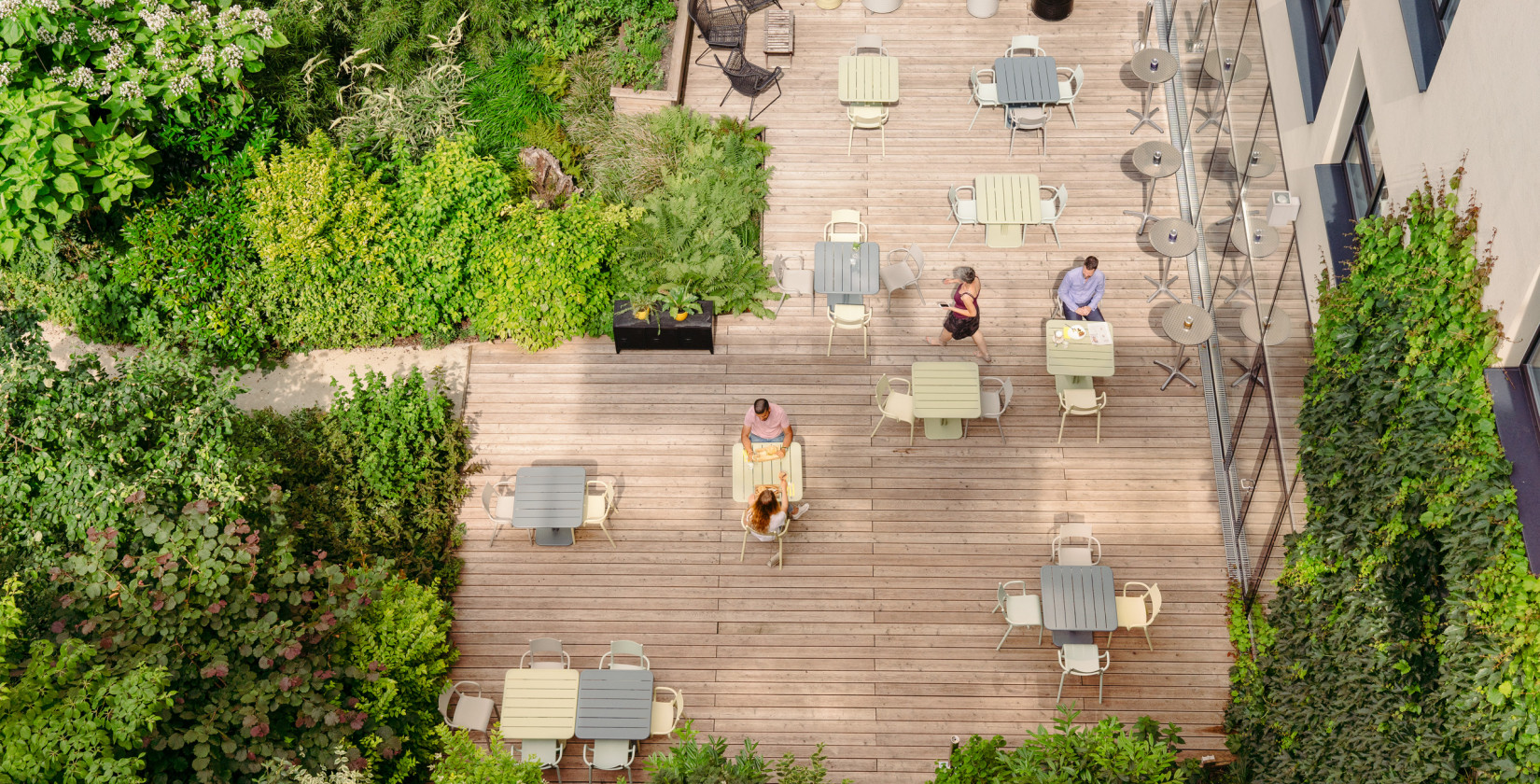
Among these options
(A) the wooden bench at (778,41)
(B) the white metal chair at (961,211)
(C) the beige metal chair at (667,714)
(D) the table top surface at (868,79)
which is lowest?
(C) the beige metal chair at (667,714)

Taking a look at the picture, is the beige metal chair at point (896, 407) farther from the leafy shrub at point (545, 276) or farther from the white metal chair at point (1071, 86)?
the white metal chair at point (1071, 86)

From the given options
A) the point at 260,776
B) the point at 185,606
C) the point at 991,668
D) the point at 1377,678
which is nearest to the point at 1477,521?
the point at 1377,678

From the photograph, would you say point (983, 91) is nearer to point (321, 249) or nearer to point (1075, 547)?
point (1075, 547)

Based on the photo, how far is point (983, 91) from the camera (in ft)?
45.8

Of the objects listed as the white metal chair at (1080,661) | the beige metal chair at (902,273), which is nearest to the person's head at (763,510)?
the white metal chair at (1080,661)

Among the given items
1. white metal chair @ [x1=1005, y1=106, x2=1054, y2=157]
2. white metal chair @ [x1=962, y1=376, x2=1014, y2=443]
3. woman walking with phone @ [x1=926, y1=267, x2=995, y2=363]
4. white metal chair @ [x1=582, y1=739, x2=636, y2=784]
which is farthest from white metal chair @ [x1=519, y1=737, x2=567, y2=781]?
white metal chair @ [x1=1005, y1=106, x2=1054, y2=157]

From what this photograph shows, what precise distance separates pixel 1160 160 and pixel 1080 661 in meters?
6.19

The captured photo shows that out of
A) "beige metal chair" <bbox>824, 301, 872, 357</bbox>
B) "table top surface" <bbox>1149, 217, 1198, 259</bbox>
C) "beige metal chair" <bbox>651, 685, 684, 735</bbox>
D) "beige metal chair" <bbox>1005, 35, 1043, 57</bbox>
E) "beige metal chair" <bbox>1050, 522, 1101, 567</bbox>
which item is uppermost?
"beige metal chair" <bbox>1005, 35, 1043, 57</bbox>

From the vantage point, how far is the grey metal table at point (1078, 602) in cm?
1008

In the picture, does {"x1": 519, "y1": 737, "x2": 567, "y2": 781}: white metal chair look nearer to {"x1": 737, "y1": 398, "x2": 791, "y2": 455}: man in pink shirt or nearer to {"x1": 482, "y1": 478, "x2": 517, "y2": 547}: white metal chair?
{"x1": 482, "y1": 478, "x2": 517, "y2": 547}: white metal chair

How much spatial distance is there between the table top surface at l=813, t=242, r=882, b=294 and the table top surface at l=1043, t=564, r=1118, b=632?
12.2 ft

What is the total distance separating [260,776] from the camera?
8.23 m

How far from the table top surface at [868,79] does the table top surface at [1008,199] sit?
1684 millimetres

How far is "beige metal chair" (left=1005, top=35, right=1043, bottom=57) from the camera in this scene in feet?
46.4
